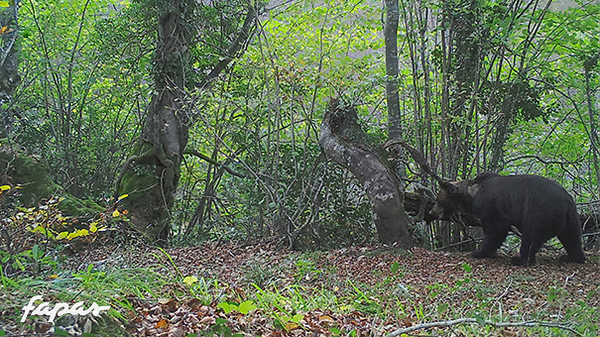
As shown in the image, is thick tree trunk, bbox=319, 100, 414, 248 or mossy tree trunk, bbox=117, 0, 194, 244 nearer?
thick tree trunk, bbox=319, 100, 414, 248

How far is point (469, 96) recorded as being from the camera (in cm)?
589

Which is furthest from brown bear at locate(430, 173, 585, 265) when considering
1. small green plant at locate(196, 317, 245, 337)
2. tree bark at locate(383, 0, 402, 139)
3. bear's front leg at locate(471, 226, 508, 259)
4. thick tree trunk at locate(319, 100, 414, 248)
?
small green plant at locate(196, 317, 245, 337)

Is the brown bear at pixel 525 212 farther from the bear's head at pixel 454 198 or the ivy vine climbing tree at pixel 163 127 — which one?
the ivy vine climbing tree at pixel 163 127

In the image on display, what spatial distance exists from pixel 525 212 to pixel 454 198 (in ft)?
2.57

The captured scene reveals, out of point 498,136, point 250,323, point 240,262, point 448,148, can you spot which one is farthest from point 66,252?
point 498,136

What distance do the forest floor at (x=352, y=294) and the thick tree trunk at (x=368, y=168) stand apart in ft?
0.92

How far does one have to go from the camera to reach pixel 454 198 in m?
5.51

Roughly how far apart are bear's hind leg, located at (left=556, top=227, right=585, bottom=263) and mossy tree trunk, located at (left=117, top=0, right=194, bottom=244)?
455cm

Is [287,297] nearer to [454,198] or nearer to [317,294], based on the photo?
[317,294]

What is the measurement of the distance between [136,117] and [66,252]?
382 cm

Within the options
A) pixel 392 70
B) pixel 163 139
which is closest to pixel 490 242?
pixel 392 70

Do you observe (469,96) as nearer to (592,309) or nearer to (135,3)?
(592,309)

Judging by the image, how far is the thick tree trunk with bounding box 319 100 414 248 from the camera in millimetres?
5195

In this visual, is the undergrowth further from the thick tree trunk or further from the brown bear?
the thick tree trunk
